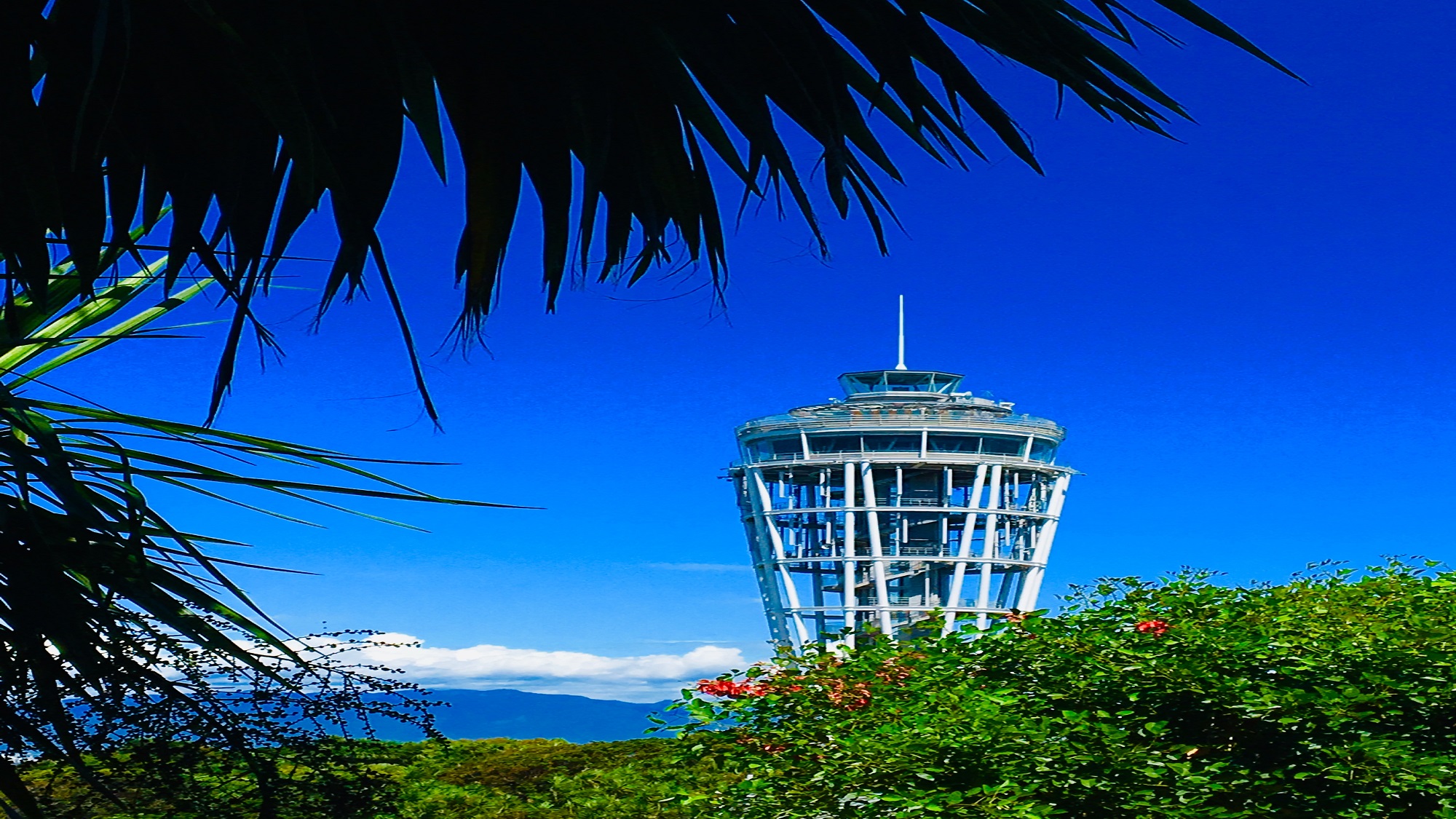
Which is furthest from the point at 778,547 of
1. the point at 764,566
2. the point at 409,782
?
the point at 409,782

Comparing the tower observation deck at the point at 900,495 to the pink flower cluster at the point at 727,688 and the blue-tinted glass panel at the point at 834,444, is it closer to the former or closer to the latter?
the blue-tinted glass panel at the point at 834,444

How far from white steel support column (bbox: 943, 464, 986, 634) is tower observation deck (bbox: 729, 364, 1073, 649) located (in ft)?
0.17

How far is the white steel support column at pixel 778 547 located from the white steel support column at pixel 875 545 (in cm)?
435

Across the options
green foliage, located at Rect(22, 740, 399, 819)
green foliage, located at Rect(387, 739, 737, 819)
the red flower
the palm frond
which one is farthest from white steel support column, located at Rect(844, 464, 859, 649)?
the palm frond

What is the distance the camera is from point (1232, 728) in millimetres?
6949

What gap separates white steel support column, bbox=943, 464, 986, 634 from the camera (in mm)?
59938

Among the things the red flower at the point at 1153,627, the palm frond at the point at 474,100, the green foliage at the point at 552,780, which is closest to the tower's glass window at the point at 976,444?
the green foliage at the point at 552,780

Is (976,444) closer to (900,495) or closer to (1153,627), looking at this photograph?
(900,495)

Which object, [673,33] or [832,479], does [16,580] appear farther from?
[832,479]

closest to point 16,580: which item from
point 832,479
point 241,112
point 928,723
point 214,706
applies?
point 214,706

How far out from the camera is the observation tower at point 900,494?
5972 centimetres

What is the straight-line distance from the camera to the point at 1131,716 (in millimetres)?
6805

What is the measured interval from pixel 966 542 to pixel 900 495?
414 cm

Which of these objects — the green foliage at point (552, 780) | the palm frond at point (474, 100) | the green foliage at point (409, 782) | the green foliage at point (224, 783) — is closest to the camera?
the palm frond at point (474, 100)
